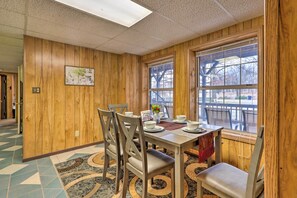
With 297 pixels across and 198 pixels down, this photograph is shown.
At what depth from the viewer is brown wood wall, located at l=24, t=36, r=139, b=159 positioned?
8.86 ft

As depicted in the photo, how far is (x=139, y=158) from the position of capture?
1.49 meters

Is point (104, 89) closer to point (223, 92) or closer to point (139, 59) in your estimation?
point (139, 59)

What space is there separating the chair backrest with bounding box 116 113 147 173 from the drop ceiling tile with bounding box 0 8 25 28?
1.94 m

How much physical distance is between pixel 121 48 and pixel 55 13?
1622 millimetres

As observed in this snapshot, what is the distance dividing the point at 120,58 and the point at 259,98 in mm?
3137

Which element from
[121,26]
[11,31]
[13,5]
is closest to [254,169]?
Answer: [121,26]

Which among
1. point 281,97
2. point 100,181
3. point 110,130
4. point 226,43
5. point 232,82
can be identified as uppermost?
point 226,43

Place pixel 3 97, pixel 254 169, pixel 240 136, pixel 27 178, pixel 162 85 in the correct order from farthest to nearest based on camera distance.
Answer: pixel 3 97 < pixel 162 85 < pixel 240 136 < pixel 27 178 < pixel 254 169

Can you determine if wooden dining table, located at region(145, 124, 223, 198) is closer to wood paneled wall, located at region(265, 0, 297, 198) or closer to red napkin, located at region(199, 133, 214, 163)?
red napkin, located at region(199, 133, 214, 163)

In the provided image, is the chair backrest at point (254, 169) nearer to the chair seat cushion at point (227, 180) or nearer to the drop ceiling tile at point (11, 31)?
the chair seat cushion at point (227, 180)

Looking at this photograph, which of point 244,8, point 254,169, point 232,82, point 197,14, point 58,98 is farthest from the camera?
point 58,98

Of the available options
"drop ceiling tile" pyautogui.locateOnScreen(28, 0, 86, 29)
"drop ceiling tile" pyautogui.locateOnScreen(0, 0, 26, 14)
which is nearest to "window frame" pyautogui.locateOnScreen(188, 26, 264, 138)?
"drop ceiling tile" pyautogui.locateOnScreen(28, 0, 86, 29)

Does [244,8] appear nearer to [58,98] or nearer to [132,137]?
[132,137]

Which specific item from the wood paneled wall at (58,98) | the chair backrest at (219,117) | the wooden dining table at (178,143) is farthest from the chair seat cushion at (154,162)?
the wood paneled wall at (58,98)
